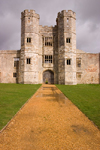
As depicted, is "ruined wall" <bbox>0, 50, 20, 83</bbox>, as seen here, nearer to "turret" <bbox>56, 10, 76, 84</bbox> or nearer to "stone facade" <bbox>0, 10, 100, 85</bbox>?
"stone facade" <bbox>0, 10, 100, 85</bbox>

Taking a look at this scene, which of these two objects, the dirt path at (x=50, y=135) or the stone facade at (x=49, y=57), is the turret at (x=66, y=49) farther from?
the dirt path at (x=50, y=135)

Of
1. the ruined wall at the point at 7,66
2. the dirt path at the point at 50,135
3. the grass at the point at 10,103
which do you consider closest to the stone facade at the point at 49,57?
the ruined wall at the point at 7,66

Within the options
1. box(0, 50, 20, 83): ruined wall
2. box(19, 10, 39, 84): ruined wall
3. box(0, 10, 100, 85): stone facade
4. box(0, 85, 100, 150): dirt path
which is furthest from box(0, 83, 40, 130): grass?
box(0, 50, 20, 83): ruined wall

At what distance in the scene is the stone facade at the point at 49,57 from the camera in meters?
21.5

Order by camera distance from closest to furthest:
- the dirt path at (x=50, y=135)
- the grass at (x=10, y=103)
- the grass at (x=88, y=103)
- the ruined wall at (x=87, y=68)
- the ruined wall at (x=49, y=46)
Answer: the dirt path at (x=50, y=135), the grass at (x=10, y=103), the grass at (x=88, y=103), the ruined wall at (x=49, y=46), the ruined wall at (x=87, y=68)

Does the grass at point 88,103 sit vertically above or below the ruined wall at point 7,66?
below

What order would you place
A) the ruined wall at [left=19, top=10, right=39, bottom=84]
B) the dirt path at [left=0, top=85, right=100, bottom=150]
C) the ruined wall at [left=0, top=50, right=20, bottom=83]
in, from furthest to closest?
the ruined wall at [left=0, top=50, right=20, bottom=83]
the ruined wall at [left=19, top=10, right=39, bottom=84]
the dirt path at [left=0, top=85, right=100, bottom=150]

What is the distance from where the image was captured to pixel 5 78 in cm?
2398

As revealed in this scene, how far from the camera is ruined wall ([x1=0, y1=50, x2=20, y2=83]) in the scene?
23.9 metres

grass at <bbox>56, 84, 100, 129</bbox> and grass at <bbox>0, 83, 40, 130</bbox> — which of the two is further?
grass at <bbox>56, 84, 100, 129</bbox>

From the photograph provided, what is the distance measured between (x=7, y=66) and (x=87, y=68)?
15.9m

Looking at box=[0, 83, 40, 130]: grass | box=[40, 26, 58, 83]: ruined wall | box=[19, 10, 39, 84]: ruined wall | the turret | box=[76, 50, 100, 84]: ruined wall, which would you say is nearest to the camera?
box=[0, 83, 40, 130]: grass

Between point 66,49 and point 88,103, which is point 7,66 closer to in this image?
point 66,49

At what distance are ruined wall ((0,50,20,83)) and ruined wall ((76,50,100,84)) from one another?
39.9ft
